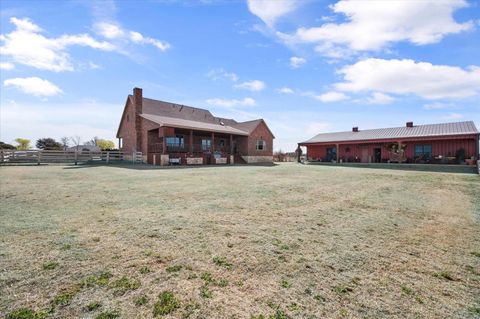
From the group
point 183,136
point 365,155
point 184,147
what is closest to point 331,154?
point 365,155

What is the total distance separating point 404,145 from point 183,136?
895 inches

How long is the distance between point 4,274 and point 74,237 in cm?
110

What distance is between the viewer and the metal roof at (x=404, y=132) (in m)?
22.3

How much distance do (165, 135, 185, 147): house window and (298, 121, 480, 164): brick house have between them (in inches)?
595

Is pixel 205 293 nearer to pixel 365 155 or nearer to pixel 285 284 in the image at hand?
pixel 285 284

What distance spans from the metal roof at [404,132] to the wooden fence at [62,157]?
21.5 metres

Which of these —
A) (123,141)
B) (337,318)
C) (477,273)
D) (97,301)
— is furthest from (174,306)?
(123,141)

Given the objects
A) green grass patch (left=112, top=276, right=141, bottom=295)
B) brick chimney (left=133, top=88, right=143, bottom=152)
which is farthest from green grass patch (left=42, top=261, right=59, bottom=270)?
brick chimney (left=133, top=88, right=143, bottom=152)

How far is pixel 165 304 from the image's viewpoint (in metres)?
2.32

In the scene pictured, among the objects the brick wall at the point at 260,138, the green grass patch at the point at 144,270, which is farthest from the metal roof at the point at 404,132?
the green grass patch at the point at 144,270

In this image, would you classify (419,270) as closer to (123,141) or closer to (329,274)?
(329,274)

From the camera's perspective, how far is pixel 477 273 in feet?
9.87

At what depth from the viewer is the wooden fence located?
67.3ft

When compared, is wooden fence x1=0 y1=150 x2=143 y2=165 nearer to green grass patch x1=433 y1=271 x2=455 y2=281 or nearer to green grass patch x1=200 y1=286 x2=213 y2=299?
green grass patch x1=200 y1=286 x2=213 y2=299
